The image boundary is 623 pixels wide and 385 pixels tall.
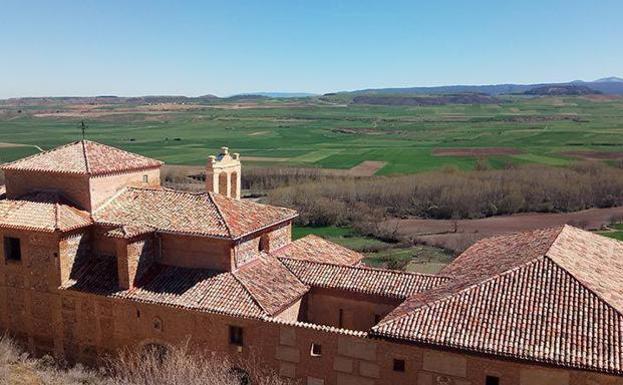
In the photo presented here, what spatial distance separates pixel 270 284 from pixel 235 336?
→ 198 cm

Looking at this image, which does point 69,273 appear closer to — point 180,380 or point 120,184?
point 120,184

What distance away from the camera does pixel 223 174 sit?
21.2 m

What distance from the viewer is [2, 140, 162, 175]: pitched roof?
1870 centimetres

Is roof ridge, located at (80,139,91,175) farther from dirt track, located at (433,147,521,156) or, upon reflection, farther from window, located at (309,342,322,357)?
dirt track, located at (433,147,521,156)

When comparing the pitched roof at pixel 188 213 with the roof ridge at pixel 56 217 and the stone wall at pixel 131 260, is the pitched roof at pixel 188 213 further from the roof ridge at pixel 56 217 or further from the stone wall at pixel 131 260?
the roof ridge at pixel 56 217

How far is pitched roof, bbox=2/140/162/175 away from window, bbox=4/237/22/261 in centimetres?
234

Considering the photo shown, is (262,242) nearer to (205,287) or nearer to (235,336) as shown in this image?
(205,287)

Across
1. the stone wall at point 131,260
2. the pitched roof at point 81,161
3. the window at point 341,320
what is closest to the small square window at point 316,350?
the window at point 341,320

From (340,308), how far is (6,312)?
1032cm

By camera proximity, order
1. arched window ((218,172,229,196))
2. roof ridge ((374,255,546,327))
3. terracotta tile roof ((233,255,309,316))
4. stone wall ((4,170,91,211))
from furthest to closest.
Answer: arched window ((218,172,229,196)), stone wall ((4,170,91,211)), terracotta tile roof ((233,255,309,316)), roof ridge ((374,255,546,327))

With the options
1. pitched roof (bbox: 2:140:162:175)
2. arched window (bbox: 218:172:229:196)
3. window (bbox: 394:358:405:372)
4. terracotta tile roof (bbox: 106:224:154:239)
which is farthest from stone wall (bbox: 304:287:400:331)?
pitched roof (bbox: 2:140:162:175)

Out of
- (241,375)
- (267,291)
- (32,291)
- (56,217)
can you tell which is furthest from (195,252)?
(32,291)

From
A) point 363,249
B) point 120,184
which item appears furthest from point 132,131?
point 120,184

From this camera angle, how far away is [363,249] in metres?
39.9
